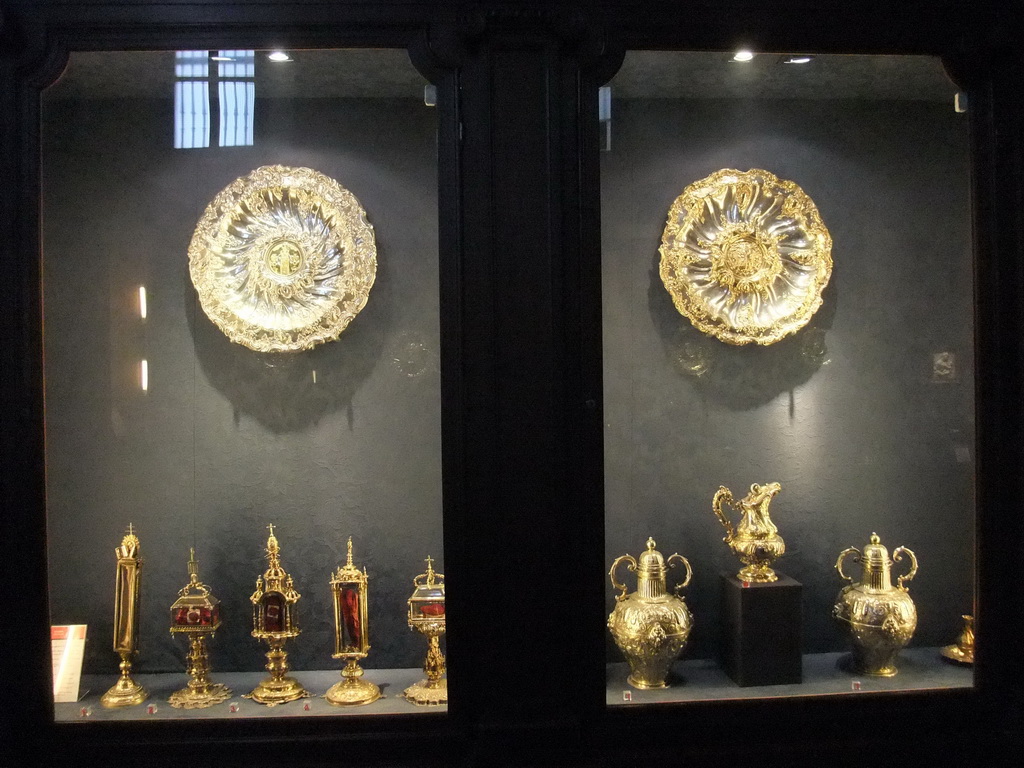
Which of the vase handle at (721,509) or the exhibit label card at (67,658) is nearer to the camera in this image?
the exhibit label card at (67,658)

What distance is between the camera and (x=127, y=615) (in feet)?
6.29

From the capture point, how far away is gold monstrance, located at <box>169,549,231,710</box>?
190cm

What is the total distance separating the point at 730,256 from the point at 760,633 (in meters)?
0.86

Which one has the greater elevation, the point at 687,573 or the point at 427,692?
the point at 687,573

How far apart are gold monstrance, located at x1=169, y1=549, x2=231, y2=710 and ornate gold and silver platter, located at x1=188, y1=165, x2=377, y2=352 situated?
53 cm

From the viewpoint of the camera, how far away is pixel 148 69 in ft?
6.14

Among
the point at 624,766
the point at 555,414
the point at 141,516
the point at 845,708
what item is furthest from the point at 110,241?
the point at 845,708

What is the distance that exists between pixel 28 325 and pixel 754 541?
5.34 feet

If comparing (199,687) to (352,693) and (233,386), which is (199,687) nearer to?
(352,693)

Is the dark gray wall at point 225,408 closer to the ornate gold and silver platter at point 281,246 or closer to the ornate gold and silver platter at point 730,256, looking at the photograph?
the ornate gold and silver platter at point 281,246

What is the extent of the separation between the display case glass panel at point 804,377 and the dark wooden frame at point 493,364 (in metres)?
0.10

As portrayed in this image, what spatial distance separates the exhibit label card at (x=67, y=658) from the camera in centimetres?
187

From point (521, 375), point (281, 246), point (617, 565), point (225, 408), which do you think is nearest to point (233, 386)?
point (225, 408)

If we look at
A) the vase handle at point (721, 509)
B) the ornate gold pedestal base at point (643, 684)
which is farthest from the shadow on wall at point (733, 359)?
the ornate gold pedestal base at point (643, 684)
